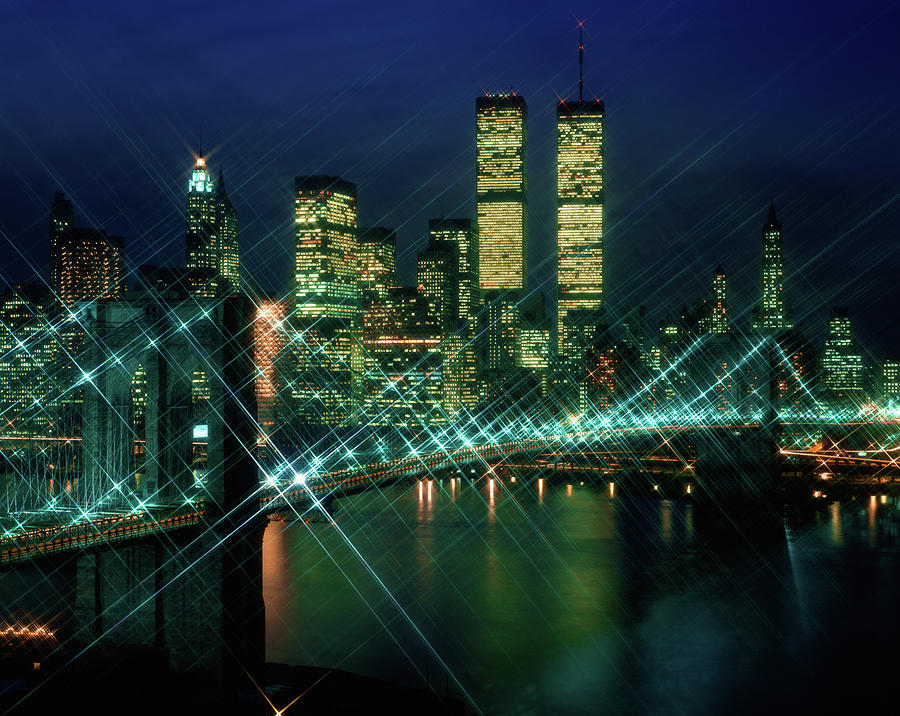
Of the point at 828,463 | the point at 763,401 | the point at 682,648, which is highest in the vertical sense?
the point at 763,401

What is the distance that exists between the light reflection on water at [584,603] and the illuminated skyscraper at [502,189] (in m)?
112

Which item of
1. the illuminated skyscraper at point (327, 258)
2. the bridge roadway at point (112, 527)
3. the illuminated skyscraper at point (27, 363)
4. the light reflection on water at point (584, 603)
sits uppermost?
the illuminated skyscraper at point (327, 258)

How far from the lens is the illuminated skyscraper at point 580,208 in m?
148

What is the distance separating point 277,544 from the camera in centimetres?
2997

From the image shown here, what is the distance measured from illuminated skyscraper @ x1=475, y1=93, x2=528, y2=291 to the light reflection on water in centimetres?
11165

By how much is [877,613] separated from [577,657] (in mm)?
8273

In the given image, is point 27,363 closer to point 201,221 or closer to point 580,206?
point 201,221

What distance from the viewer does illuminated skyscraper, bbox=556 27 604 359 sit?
148m

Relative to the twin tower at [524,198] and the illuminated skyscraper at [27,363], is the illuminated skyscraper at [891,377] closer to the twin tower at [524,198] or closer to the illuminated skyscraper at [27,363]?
the twin tower at [524,198]

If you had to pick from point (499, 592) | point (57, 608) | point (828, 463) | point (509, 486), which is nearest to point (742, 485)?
point (828, 463)

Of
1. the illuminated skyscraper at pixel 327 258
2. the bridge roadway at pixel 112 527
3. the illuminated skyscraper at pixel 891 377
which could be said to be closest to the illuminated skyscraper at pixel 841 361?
the illuminated skyscraper at pixel 891 377

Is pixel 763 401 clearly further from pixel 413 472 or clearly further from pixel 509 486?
pixel 413 472

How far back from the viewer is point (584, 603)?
2392 centimetres

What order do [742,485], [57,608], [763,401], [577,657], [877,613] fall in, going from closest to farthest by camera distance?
1. [577,657]
2. [57,608]
3. [877,613]
4. [742,485]
5. [763,401]
